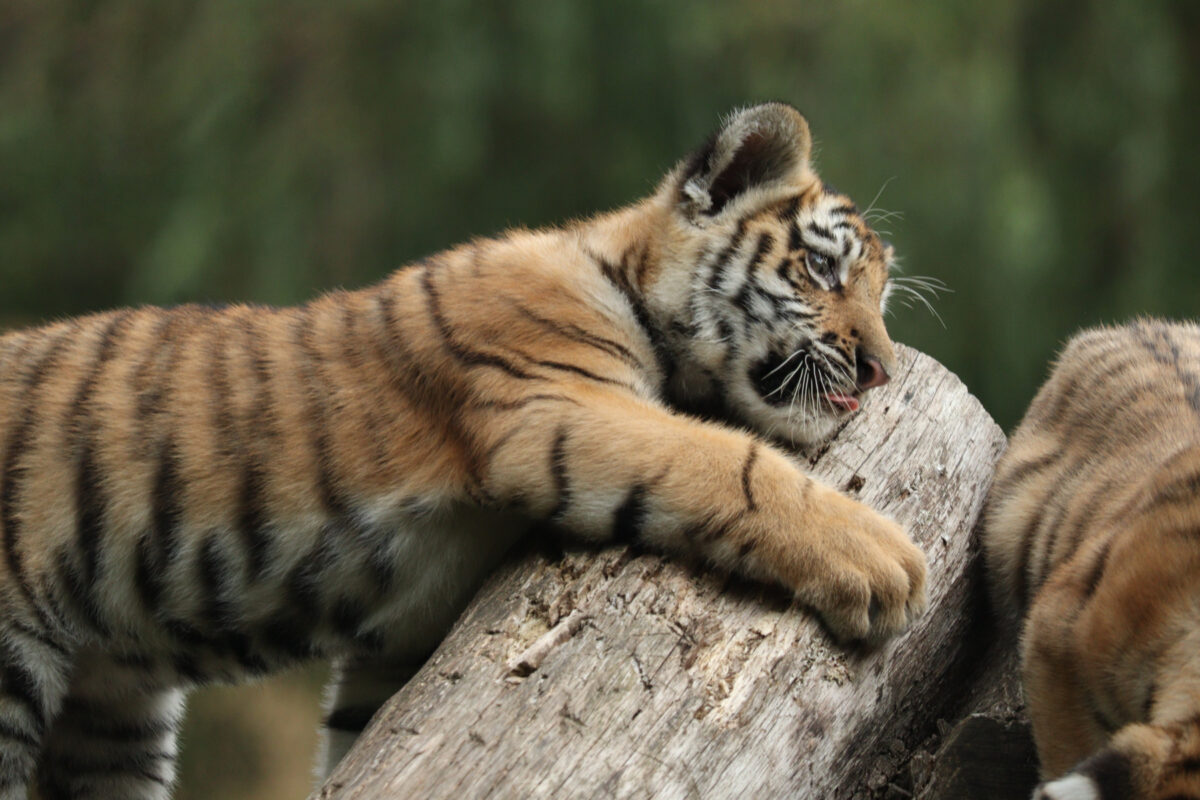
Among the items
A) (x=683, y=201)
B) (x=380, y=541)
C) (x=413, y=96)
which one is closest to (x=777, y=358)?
(x=683, y=201)

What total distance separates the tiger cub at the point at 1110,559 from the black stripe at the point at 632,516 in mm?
676

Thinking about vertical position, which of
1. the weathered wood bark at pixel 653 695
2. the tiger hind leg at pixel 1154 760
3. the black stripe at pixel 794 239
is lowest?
A: the weathered wood bark at pixel 653 695

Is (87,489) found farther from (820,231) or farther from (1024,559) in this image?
(1024,559)

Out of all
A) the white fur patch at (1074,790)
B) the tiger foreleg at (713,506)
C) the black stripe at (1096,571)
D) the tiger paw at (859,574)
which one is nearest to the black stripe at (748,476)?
the tiger foreleg at (713,506)

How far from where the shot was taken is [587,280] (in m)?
2.67

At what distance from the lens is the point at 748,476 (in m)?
2.25

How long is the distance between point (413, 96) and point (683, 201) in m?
3.15

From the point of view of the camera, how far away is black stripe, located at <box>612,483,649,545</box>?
2.23 meters

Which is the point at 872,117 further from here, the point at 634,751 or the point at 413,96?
the point at 634,751

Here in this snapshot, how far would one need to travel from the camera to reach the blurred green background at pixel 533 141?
201 inches

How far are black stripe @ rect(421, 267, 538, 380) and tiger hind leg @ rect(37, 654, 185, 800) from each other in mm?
1017

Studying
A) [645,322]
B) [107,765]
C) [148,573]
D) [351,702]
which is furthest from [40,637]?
[645,322]

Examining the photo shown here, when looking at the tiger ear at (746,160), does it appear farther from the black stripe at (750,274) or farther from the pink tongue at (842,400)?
the pink tongue at (842,400)

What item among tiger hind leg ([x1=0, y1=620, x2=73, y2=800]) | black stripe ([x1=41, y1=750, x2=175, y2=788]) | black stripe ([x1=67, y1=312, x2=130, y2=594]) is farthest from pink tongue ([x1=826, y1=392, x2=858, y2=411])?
black stripe ([x1=41, y1=750, x2=175, y2=788])
